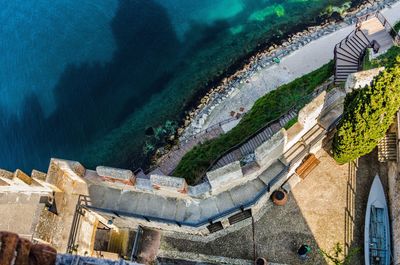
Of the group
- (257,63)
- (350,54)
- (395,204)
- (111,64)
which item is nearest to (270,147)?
(395,204)

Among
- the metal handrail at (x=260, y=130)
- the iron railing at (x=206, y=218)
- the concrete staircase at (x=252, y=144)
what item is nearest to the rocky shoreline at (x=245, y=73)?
the metal handrail at (x=260, y=130)

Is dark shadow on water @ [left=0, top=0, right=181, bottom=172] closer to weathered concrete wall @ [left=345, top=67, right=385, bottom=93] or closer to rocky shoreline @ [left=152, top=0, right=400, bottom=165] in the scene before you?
rocky shoreline @ [left=152, top=0, right=400, bottom=165]

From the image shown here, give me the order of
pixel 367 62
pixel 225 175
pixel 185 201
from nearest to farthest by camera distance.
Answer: pixel 225 175
pixel 185 201
pixel 367 62

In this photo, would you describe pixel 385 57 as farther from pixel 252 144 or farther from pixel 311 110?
pixel 252 144

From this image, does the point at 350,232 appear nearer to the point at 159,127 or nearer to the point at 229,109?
the point at 229,109

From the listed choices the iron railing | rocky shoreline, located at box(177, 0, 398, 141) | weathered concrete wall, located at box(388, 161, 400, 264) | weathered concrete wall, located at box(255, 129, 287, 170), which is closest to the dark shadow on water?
rocky shoreline, located at box(177, 0, 398, 141)

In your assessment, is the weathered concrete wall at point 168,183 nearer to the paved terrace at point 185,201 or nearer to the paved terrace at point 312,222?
the paved terrace at point 185,201
